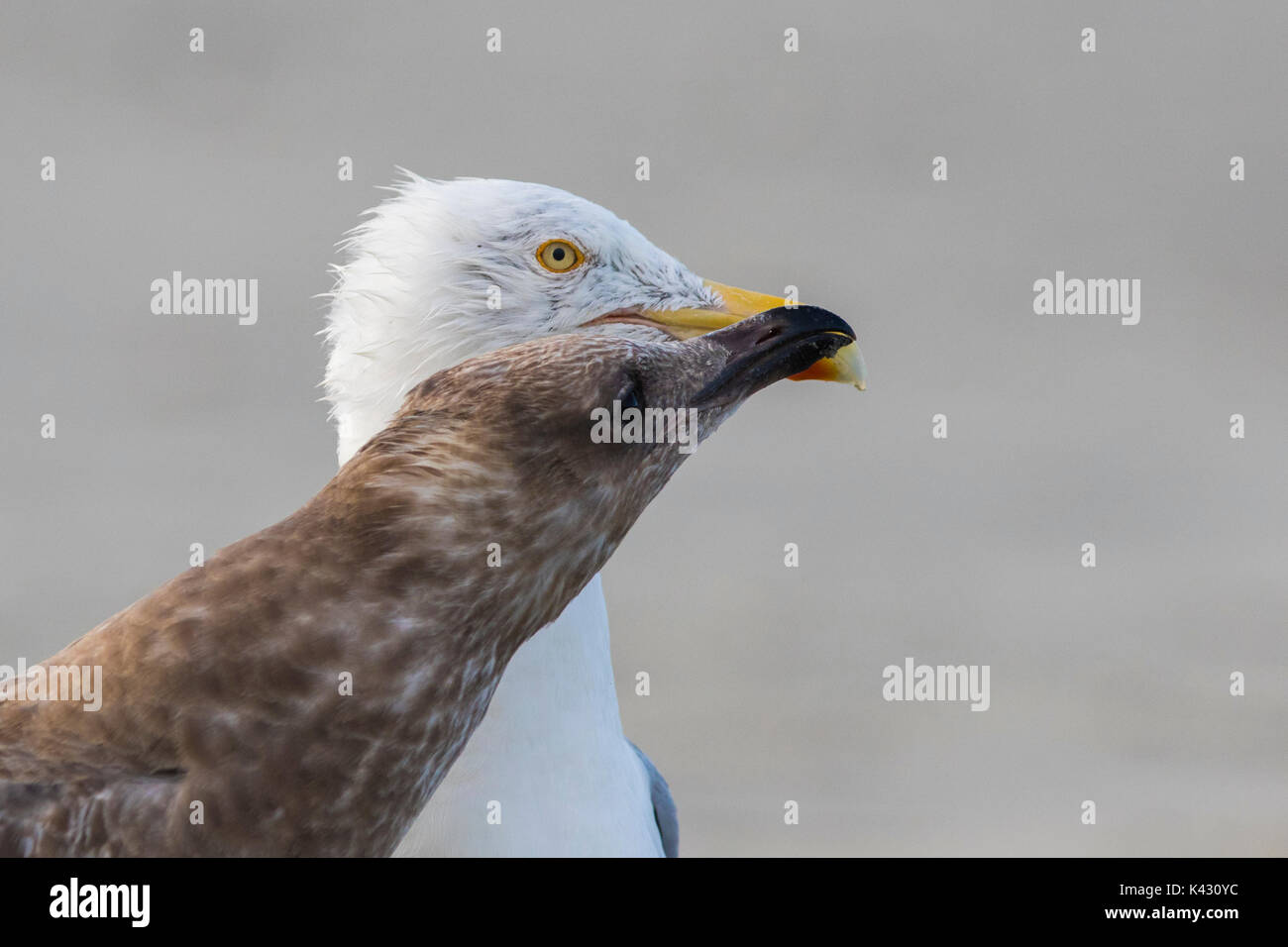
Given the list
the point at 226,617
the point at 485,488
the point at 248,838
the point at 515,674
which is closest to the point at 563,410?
the point at 485,488

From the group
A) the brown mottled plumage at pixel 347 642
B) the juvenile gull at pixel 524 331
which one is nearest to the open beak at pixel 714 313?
the juvenile gull at pixel 524 331

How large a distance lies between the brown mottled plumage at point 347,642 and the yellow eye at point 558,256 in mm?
1885

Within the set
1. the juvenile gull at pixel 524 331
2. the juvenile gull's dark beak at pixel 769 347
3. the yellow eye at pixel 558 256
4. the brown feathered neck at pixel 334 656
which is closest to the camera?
the brown feathered neck at pixel 334 656

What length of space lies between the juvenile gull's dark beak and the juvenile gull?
1.49 m

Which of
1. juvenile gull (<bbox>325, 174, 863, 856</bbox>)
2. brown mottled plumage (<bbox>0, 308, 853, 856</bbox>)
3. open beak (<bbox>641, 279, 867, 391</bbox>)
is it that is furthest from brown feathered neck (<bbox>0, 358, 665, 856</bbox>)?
open beak (<bbox>641, 279, 867, 391</bbox>)

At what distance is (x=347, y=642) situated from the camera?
1.70 metres

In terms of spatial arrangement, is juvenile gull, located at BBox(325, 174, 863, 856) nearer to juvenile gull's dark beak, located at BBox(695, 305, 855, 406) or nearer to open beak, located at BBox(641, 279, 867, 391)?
open beak, located at BBox(641, 279, 867, 391)

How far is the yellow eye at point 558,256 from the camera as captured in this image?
3.63 metres

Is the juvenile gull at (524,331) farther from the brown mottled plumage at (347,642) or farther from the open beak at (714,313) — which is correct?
the brown mottled plumage at (347,642)

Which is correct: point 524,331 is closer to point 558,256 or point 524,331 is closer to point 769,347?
point 558,256

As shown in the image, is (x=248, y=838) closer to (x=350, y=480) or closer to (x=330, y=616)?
(x=330, y=616)

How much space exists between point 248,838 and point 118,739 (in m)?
0.19

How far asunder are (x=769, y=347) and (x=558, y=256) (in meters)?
1.75
